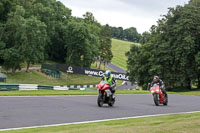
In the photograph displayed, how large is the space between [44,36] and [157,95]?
51729 millimetres

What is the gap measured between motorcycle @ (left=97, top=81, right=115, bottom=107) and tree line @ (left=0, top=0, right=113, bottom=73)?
158ft

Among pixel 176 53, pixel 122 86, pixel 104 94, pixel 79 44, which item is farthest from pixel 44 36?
pixel 104 94

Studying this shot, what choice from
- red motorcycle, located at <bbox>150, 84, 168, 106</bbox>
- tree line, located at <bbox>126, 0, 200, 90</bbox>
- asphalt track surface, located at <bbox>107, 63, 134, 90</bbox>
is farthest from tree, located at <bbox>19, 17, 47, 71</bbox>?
red motorcycle, located at <bbox>150, 84, 168, 106</bbox>

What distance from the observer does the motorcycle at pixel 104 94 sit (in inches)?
638

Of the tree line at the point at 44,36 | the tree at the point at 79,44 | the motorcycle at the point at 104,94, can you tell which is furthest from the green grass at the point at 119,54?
the motorcycle at the point at 104,94

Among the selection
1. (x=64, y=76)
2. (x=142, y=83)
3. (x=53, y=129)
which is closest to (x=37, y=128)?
(x=53, y=129)

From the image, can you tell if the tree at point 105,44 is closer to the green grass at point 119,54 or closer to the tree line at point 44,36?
the tree line at point 44,36

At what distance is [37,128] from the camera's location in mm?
9273

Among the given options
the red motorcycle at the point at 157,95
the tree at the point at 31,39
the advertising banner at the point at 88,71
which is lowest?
the red motorcycle at the point at 157,95

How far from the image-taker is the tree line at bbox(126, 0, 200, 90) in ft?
151

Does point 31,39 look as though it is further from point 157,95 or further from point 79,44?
point 157,95

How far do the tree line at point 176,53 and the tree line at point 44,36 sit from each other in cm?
2278

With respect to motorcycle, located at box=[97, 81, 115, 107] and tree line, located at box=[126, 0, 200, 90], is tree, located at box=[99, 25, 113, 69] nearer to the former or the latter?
tree line, located at box=[126, 0, 200, 90]

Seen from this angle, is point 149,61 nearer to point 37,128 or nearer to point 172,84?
point 172,84
